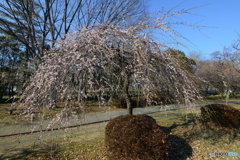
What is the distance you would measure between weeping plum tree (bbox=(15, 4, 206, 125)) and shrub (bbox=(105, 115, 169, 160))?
0.86m

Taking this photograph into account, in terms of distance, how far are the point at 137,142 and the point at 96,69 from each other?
1785 millimetres

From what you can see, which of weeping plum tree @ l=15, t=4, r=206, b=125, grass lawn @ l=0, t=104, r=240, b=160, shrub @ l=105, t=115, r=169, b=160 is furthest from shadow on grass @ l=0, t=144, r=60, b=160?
weeping plum tree @ l=15, t=4, r=206, b=125

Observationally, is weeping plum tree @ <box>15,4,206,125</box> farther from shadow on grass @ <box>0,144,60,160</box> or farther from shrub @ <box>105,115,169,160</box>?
shadow on grass @ <box>0,144,60,160</box>

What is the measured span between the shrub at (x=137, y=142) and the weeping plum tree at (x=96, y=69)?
2.81 ft

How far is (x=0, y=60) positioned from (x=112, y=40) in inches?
832

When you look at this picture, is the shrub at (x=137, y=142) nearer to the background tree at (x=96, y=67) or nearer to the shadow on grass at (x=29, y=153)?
the background tree at (x=96, y=67)

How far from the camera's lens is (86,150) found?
15.1 feet

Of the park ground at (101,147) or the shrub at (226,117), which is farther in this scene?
the shrub at (226,117)

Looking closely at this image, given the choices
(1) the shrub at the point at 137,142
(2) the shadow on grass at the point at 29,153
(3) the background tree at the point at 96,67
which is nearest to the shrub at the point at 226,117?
(1) the shrub at the point at 137,142

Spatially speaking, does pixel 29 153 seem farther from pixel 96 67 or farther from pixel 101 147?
pixel 96 67

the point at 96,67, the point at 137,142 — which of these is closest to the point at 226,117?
the point at 137,142

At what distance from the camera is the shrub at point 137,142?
3467 millimetres

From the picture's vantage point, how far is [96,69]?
10.8ft

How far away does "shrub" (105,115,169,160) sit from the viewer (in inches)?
136
